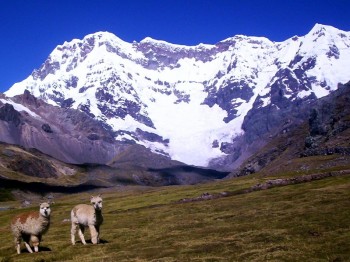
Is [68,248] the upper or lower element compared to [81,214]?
lower

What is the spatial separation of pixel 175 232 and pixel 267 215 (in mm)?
12260

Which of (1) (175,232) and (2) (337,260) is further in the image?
(1) (175,232)

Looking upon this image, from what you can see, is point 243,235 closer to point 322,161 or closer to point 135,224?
point 135,224

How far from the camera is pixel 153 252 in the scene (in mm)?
41594

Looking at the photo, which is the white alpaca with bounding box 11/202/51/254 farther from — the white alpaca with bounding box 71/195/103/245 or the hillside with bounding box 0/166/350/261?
the white alpaca with bounding box 71/195/103/245

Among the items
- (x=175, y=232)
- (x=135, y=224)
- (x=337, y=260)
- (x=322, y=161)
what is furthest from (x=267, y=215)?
(x=322, y=161)

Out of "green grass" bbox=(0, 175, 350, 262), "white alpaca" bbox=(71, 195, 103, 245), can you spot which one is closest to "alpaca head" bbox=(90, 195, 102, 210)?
"white alpaca" bbox=(71, 195, 103, 245)

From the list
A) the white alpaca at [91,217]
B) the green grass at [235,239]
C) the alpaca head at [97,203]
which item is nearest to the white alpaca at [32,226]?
the green grass at [235,239]

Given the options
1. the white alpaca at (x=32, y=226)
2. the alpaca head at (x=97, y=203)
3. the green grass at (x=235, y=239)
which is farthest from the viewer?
the alpaca head at (x=97, y=203)

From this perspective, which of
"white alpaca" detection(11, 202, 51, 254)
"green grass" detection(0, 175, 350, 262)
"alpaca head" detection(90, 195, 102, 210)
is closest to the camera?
"green grass" detection(0, 175, 350, 262)

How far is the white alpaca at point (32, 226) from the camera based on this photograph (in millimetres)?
44000

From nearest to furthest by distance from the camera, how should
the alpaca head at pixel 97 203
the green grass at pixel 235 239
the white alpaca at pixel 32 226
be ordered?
the green grass at pixel 235 239
the white alpaca at pixel 32 226
the alpaca head at pixel 97 203

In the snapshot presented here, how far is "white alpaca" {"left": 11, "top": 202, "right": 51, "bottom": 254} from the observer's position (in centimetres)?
4400

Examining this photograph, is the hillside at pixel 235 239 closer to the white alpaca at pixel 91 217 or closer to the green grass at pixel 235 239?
the green grass at pixel 235 239
